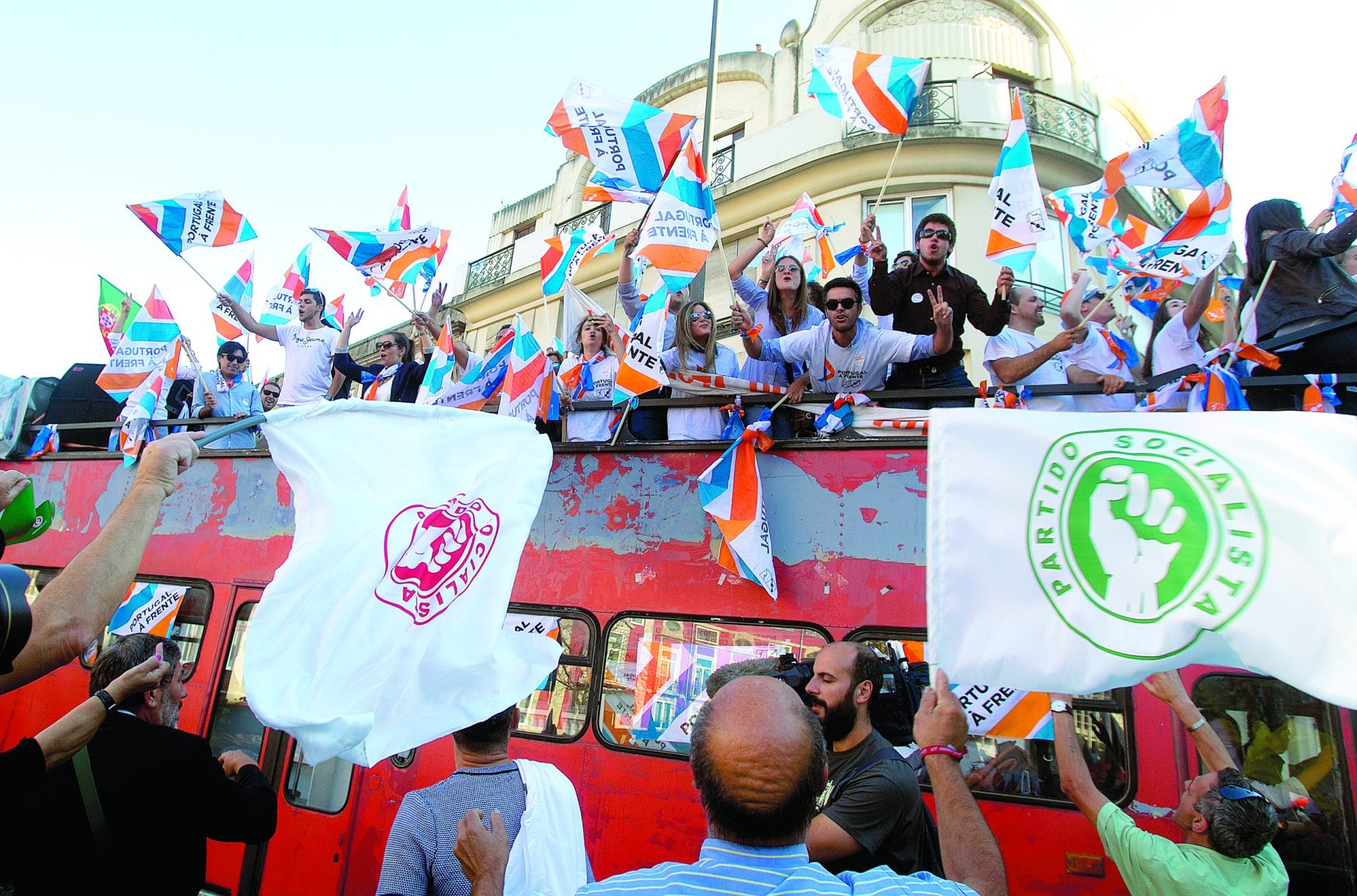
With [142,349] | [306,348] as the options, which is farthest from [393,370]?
[142,349]

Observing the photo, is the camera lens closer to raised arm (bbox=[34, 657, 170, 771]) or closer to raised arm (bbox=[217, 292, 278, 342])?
raised arm (bbox=[34, 657, 170, 771])

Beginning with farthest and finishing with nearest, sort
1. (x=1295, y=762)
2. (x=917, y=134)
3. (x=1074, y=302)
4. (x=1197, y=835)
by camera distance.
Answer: (x=917, y=134), (x=1074, y=302), (x=1295, y=762), (x=1197, y=835)

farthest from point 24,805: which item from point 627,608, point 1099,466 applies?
point 1099,466

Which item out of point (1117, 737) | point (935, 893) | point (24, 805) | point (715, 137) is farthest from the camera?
point (715, 137)

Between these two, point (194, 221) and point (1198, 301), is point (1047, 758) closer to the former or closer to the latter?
point (1198, 301)

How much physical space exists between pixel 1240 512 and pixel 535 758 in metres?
3.90

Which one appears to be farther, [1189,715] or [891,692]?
[891,692]

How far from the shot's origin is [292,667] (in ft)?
8.46

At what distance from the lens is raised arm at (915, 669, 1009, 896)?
2.01 m

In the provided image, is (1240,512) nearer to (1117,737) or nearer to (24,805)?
(1117,737)

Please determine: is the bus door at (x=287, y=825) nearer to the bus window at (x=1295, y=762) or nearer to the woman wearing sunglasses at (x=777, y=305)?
the woman wearing sunglasses at (x=777, y=305)

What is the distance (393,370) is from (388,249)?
141 cm

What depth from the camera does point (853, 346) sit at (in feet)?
16.8

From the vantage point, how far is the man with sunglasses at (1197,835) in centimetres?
257
